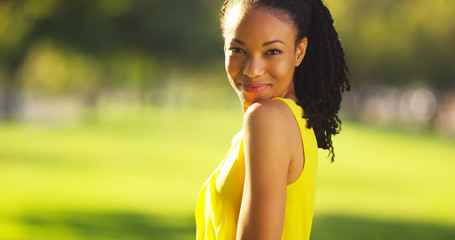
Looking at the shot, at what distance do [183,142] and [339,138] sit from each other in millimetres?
8516

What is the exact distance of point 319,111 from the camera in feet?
7.79

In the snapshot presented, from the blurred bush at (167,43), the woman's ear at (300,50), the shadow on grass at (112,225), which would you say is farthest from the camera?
the blurred bush at (167,43)

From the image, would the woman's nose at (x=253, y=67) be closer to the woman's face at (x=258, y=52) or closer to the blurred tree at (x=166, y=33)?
the woman's face at (x=258, y=52)

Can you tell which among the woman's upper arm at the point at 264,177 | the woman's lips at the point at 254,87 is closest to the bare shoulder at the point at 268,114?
the woman's upper arm at the point at 264,177

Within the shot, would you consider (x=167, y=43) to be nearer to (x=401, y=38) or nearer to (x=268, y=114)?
(x=268, y=114)

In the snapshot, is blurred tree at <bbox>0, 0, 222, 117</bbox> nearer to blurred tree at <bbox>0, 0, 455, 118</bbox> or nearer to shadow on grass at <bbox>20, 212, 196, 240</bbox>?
blurred tree at <bbox>0, 0, 455, 118</bbox>

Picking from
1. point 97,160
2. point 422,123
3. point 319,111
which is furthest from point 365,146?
point 319,111

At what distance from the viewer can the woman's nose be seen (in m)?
2.15

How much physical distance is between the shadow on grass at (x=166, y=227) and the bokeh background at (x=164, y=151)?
34 mm

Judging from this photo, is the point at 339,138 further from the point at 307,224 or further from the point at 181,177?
the point at 307,224

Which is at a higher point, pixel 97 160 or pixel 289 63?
pixel 289 63

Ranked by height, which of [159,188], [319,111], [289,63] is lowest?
[159,188]

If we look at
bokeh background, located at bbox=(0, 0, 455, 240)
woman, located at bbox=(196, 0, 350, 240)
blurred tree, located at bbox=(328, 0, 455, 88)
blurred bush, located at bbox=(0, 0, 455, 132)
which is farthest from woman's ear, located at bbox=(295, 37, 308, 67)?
blurred tree, located at bbox=(328, 0, 455, 88)

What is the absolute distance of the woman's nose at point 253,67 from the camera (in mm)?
2146
